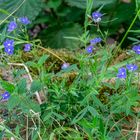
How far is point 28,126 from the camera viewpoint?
80.0 inches

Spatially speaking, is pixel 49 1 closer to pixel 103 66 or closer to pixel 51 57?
pixel 51 57

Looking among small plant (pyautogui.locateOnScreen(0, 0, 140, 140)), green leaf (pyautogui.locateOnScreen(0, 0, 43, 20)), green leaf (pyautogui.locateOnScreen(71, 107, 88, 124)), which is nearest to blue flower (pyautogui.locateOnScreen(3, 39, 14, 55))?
small plant (pyautogui.locateOnScreen(0, 0, 140, 140))

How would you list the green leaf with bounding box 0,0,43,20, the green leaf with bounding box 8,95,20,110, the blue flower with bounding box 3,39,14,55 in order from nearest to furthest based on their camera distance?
the green leaf with bounding box 8,95,20,110 → the blue flower with bounding box 3,39,14,55 → the green leaf with bounding box 0,0,43,20

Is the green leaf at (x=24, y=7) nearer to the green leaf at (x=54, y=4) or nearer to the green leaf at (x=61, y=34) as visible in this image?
the green leaf at (x=54, y=4)

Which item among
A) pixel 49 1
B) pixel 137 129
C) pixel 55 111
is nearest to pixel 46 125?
pixel 55 111

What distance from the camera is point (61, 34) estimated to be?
10.00 feet

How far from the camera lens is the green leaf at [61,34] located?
2988 millimetres

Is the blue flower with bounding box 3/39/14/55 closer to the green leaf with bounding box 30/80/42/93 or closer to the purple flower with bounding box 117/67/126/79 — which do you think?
the green leaf with bounding box 30/80/42/93

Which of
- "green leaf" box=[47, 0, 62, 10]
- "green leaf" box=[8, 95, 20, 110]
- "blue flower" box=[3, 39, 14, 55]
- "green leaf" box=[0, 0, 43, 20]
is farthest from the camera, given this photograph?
"green leaf" box=[47, 0, 62, 10]

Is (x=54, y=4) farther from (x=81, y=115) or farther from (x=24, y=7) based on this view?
(x=81, y=115)

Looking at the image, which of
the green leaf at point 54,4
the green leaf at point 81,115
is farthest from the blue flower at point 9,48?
the green leaf at point 54,4

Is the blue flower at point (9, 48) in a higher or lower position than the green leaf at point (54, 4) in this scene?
higher

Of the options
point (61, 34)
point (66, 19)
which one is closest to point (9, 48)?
point (61, 34)

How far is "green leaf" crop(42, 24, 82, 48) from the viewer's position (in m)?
2.99
